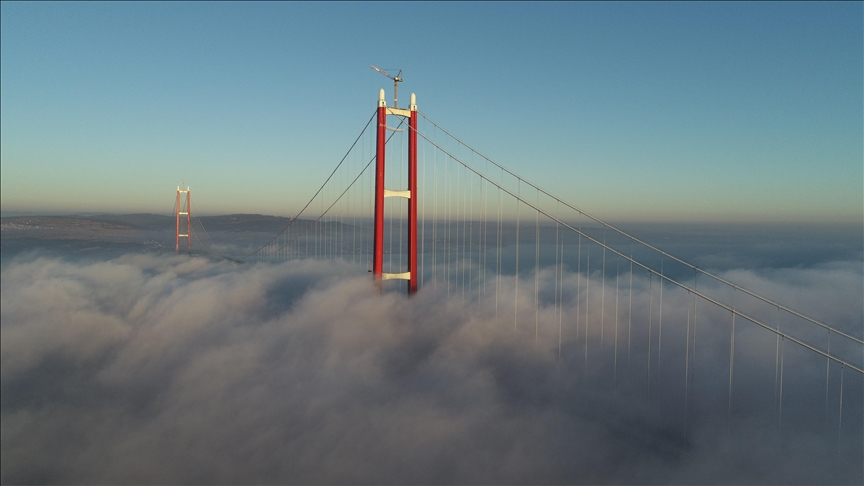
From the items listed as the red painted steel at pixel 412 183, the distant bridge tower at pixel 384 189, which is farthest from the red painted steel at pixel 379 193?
the red painted steel at pixel 412 183

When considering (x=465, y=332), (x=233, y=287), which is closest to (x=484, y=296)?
(x=465, y=332)

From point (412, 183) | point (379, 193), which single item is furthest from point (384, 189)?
point (412, 183)

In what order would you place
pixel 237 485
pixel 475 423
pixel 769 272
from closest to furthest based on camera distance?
pixel 237 485, pixel 475 423, pixel 769 272

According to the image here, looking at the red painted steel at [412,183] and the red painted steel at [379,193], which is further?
the red painted steel at [412,183]

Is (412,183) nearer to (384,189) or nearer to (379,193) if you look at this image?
(384,189)

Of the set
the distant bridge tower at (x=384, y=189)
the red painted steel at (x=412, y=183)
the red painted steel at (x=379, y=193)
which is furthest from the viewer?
A: the red painted steel at (x=412, y=183)

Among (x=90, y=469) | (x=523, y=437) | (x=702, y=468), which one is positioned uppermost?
(x=90, y=469)

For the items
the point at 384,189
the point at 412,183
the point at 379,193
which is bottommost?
the point at 379,193

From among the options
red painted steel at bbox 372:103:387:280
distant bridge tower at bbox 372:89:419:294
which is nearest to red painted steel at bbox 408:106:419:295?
distant bridge tower at bbox 372:89:419:294

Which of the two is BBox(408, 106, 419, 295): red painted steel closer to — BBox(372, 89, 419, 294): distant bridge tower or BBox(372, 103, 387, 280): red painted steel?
BBox(372, 89, 419, 294): distant bridge tower

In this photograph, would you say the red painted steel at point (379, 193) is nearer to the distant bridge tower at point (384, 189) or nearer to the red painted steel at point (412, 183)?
the distant bridge tower at point (384, 189)

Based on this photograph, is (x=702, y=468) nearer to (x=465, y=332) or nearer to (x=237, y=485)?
(x=465, y=332)
